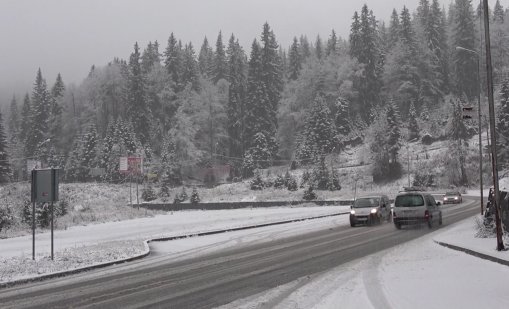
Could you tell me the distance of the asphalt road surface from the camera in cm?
1023

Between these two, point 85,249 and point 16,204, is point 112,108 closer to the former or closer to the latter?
point 16,204

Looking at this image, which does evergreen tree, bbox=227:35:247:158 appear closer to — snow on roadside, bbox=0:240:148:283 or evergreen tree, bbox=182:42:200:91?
evergreen tree, bbox=182:42:200:91

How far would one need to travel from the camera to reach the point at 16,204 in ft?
132

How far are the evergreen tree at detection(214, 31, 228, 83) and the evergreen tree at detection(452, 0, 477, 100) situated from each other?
49.8 m

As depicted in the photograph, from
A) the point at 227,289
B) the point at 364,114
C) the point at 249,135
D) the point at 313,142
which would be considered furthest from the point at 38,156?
the point at 227,289

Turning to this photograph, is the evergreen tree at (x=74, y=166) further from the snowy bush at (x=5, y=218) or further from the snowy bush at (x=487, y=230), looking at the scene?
the snowy bush at (x=487, y=230)

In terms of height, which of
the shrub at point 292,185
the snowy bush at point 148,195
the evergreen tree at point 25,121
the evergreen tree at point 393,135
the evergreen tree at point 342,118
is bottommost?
the snowy bush at point 148,195

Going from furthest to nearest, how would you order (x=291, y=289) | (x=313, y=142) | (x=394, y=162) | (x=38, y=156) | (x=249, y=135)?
(x=38, y=156) < (x=249, y=135) < (x=313, y=142) < (x=394, y=162) < (x=291, y=289)

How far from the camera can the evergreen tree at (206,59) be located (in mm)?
126525

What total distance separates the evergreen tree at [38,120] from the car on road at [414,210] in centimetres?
10083

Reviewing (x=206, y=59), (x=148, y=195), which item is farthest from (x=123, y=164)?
(x=206, y=59)

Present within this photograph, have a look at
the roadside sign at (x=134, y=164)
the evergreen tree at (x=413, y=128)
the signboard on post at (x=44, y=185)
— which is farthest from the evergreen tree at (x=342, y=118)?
the signboard on post at (x=44, y=185)

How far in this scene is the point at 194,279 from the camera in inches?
498

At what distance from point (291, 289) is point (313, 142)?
74287mm
